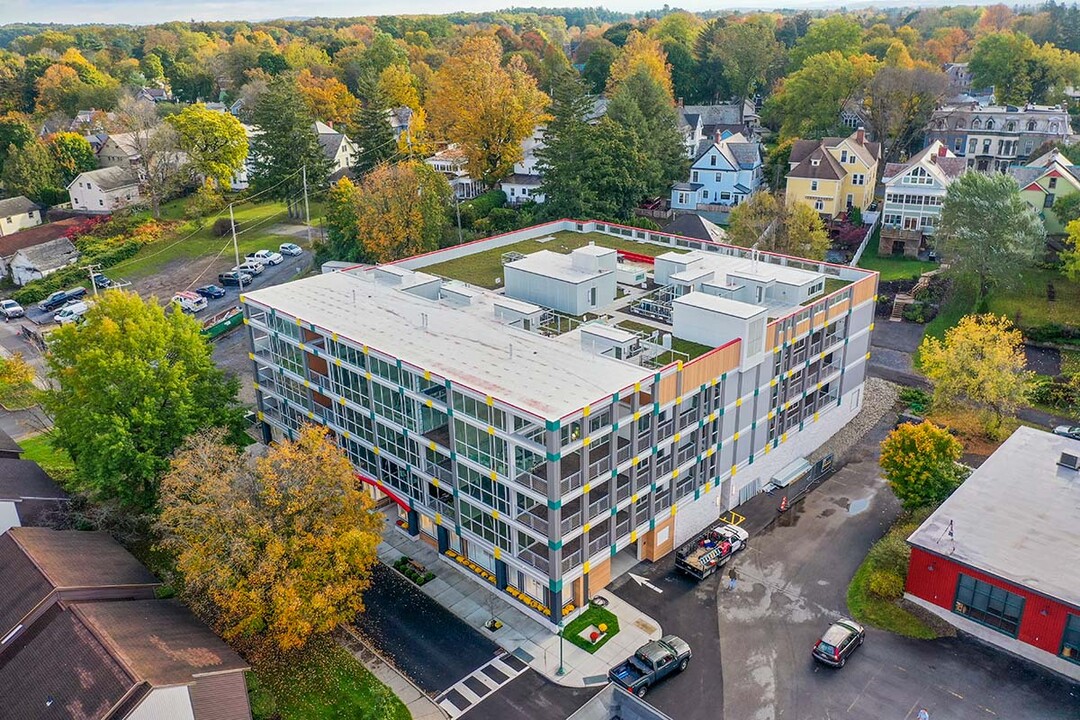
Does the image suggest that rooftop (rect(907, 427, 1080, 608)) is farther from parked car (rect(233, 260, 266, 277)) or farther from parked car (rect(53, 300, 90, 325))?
parked car (rect(53, 300, 90, 325))

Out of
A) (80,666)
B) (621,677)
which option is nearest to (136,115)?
(80,666)

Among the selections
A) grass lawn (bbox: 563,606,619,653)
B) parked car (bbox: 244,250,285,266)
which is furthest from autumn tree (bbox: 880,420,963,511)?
parked car (bbox: 244,250,285,266)

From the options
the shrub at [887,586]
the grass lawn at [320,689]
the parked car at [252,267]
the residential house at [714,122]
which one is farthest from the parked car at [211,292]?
the shrub at [887,586]

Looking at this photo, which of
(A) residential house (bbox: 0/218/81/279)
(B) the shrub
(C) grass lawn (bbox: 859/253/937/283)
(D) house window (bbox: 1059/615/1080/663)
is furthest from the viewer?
(A) residential house (bbox: 0/218/81/279)

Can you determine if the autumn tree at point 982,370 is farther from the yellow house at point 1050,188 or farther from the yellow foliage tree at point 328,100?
the yellow foliage tree at point 328,100

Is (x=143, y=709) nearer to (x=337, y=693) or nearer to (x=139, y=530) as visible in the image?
(x=337, y=693)
